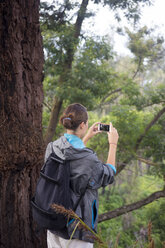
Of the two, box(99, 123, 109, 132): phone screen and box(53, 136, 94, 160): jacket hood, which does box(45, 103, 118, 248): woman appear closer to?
box(53, 136, 94, 160): jacket hood

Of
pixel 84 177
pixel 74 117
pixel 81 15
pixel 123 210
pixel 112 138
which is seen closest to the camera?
pixel 84 177

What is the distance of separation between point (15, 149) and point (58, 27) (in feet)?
14.1

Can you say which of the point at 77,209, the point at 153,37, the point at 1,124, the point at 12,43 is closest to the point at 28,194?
the point at 1,124

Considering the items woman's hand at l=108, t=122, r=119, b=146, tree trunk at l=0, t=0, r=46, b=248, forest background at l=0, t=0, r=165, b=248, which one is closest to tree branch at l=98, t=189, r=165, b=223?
forest background at l=0, t=0, r=165, b=248

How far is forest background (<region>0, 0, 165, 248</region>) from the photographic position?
215 centimetres

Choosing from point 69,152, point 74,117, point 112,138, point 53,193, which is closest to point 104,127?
point 112,138

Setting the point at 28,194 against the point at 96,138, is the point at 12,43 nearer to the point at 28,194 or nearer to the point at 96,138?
the point at 28,194

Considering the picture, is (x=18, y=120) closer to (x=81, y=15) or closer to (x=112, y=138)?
(x=112, y=138)

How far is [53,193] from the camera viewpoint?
1.47 meters

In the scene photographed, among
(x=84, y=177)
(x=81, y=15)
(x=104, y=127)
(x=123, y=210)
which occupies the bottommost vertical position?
(x=123, y=210)

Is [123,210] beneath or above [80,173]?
beneath

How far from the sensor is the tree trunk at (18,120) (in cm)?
212

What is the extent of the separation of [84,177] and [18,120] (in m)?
1.08

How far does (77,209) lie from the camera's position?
1.49 meters
